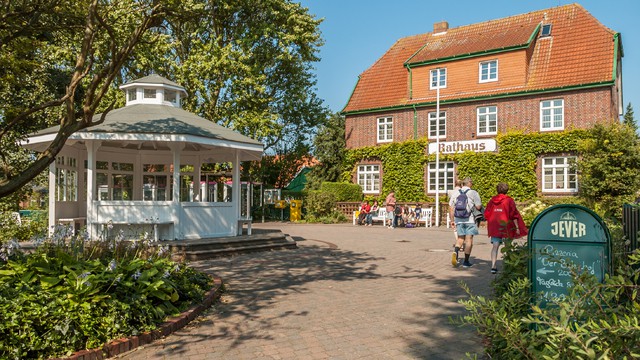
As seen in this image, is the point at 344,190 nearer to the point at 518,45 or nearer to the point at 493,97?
the point at 493,97

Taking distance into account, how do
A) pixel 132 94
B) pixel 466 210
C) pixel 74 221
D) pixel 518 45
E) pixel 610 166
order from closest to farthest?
1. pixel 466 210
2. pixel 74 221
3. pixel 132 94
4. pixel 610 166
5. pixel 518 45

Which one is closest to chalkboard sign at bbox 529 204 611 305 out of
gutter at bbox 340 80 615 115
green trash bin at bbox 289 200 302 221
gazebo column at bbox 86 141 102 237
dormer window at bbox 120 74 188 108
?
gazebo column at bbox 86 141 102 237

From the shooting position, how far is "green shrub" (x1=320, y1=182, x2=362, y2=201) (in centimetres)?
2988

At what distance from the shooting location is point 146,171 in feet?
58.4

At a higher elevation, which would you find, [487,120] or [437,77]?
[437,77]

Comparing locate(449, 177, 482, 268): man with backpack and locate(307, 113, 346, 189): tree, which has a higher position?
locate(307, 113, 346, 189): tree

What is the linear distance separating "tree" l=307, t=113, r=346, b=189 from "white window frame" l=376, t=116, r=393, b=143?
20.9 ft

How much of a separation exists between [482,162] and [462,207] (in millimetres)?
17833

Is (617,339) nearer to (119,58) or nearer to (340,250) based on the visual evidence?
(119,58)

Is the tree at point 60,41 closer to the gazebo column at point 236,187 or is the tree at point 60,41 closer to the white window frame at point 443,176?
the gazebo column at point 236,187

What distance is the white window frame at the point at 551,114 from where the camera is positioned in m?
25.3

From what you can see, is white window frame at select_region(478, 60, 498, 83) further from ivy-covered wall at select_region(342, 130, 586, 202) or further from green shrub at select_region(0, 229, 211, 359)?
Result: green shrub at select_region(0, 229, 211, 359)

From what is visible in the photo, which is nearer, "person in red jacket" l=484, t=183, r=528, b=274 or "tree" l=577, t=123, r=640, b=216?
"person in red jacket" l=484, t=183, r=528, b=274

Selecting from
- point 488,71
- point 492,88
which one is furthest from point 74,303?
point 488,71
